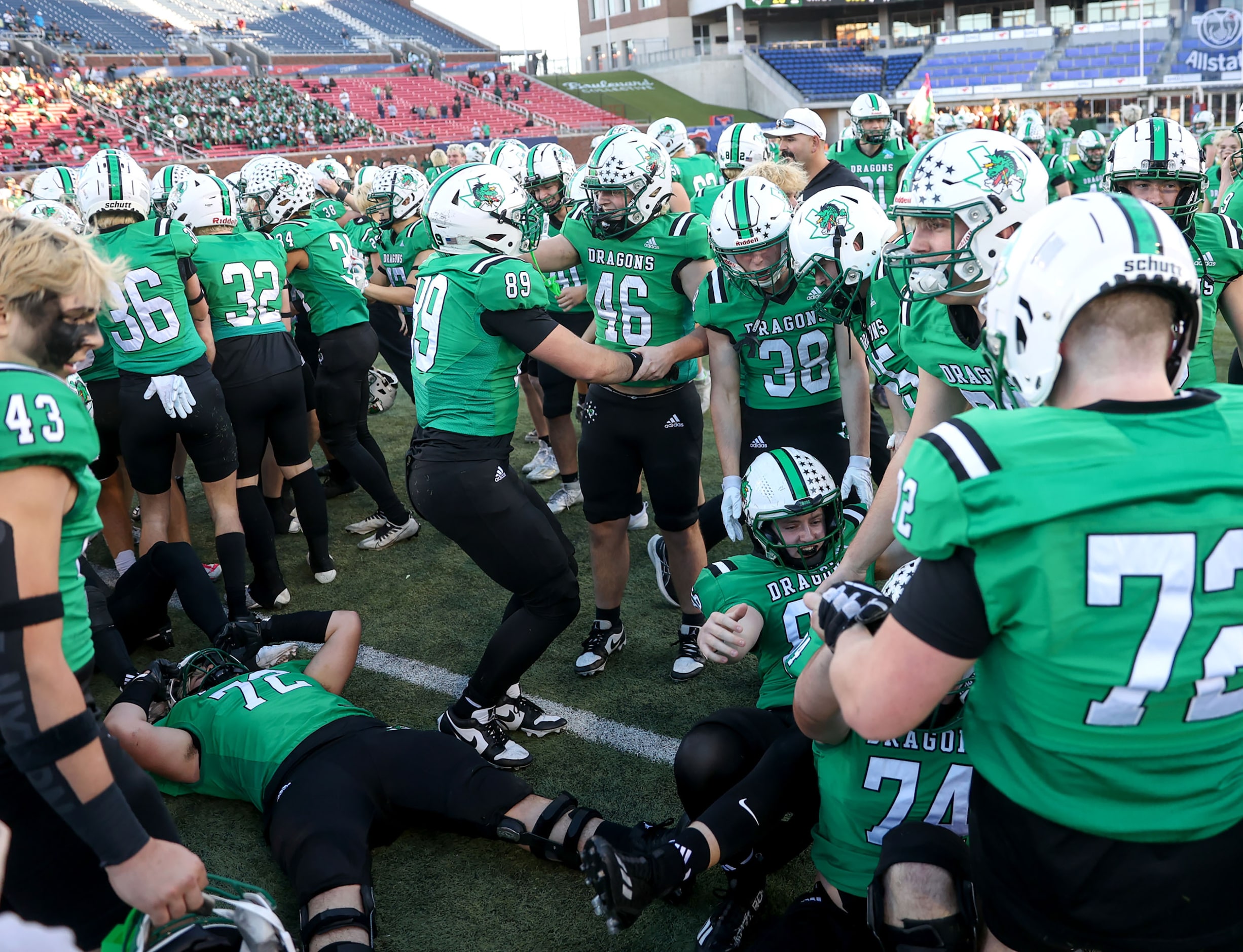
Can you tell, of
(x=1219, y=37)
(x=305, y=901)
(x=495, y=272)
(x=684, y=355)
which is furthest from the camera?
(x=1219, y=37)

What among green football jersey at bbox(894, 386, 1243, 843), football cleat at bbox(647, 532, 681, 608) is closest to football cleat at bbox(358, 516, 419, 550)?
football cleat at bbox(647, 532, 681, 608)

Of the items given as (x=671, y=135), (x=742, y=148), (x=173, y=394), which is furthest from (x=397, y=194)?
(x=742, y=148)

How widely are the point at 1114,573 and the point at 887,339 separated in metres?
2.73

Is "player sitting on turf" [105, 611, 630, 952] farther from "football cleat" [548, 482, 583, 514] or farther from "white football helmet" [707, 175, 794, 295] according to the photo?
"football cleat" [548, 482, 583, 514]

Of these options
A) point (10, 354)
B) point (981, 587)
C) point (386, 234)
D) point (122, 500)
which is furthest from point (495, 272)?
point (386, 234)

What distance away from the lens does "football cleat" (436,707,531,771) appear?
3.66 meters

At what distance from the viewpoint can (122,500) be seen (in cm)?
549

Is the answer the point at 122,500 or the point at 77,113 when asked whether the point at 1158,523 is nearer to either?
the point at 122,500

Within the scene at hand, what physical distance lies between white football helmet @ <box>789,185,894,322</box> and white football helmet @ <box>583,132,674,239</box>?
654 millimetres

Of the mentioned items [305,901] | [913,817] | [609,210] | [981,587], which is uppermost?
[609,210]

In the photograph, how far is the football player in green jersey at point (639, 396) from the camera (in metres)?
4.31

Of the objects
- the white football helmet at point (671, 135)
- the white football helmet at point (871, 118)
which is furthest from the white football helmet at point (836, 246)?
the white football helmet at point (871, 118)

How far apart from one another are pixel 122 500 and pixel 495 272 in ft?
10.4

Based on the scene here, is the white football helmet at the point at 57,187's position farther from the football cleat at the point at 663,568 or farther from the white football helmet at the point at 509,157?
the football cleat at the point at 663,568
